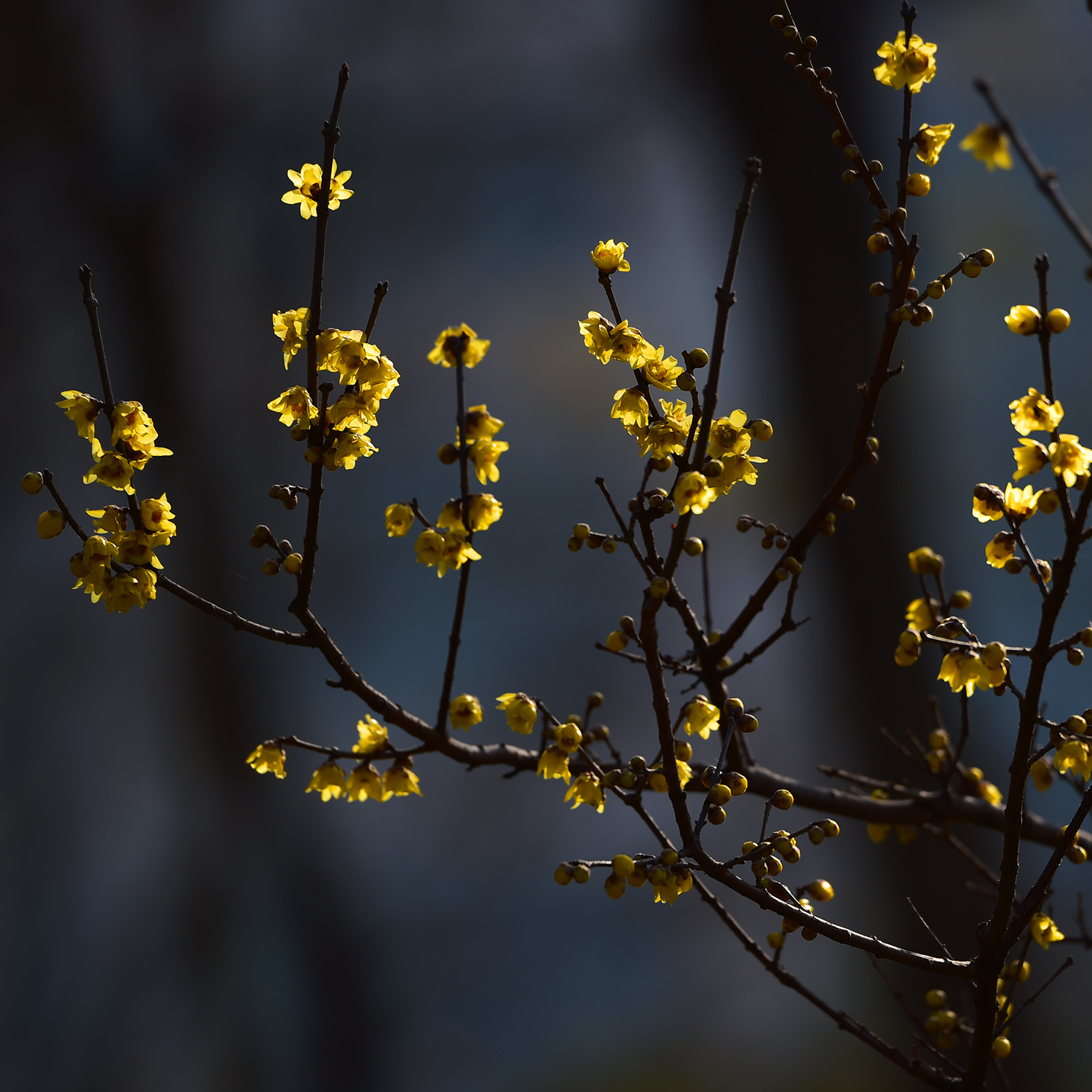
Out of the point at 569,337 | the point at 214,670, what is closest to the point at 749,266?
the point at 569,337

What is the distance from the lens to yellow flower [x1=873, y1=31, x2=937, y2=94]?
0.46 m

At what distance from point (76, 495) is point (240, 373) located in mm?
545

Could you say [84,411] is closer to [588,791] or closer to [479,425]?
[479,425]

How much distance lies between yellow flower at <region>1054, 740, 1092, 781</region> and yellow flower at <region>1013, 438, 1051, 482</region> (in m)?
0.16

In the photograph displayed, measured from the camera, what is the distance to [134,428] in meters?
0.48

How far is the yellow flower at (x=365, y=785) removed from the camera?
562 millimetres

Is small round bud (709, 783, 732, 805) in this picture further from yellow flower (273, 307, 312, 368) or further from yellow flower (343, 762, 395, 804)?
yellow flower (273, 307, 312, 368)

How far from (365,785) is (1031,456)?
45cm

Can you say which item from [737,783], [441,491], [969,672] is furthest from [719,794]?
[441,491]

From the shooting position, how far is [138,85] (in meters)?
2.16

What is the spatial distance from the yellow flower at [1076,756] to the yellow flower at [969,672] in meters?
0.05

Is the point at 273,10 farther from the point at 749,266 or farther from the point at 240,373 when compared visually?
the point at 749,266

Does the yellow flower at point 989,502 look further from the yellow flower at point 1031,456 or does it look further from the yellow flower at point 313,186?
the yellow flower at point 313,186

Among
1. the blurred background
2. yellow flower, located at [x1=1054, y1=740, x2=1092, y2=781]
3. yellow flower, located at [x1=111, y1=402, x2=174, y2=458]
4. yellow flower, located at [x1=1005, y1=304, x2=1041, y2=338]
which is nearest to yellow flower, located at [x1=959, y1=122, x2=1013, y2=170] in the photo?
yellow flower, located at [x1=1005, y1=304, x2=1041, y2=338]
